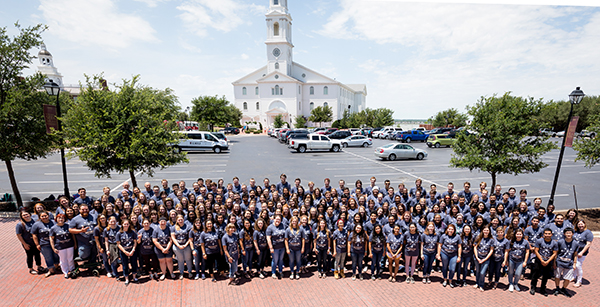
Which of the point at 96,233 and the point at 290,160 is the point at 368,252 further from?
the point at 290,160

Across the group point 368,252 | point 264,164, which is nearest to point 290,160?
point 264,164

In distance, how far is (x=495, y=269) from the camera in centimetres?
614

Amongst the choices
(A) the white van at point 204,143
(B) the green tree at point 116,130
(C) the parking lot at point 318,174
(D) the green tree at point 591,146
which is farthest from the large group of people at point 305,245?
(A) the white van at point 204,143

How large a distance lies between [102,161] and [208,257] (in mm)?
5775

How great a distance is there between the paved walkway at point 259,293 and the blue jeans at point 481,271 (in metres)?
0.21

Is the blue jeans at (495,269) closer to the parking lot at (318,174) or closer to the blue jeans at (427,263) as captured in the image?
the blue jeans at (427,263)

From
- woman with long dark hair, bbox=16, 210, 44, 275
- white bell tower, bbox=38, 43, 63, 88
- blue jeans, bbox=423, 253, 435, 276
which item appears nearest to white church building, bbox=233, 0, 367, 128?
white bell tower, bbox=38, 43, 63, 88

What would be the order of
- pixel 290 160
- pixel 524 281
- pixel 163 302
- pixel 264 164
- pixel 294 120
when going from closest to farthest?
1. pixel 163 302
2. pixel 524 281
3. pixel 264 164
4. pixel 290 160
5. pixel 294 120

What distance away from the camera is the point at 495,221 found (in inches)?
238

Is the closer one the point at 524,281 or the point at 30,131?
the point at 524,281

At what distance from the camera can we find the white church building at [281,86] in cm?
6856

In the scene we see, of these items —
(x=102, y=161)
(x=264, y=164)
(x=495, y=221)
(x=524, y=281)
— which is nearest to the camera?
(x=495, y=221)

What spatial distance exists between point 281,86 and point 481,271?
219ft

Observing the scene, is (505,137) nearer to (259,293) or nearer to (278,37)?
(259,293)
